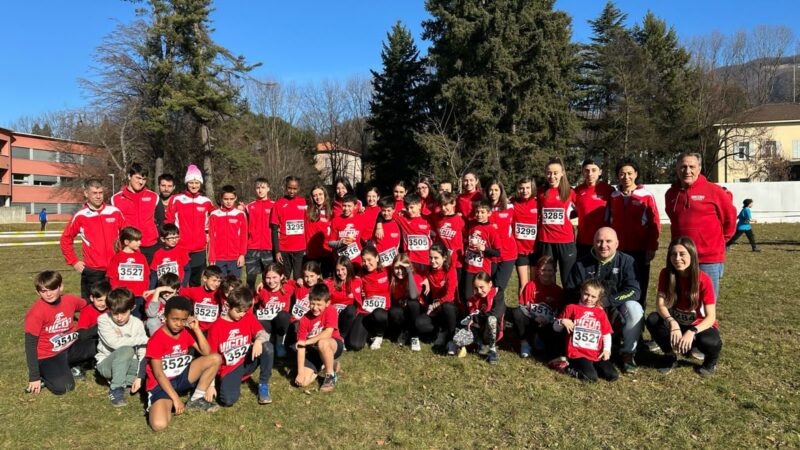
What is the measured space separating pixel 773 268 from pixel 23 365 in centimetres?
1389

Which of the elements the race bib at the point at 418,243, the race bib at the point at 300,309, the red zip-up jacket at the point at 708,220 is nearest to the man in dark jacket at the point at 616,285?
the red zip-up jacket at the point at 708,220

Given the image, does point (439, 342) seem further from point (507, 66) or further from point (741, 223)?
point (507, 66)

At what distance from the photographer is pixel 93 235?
19.5ft

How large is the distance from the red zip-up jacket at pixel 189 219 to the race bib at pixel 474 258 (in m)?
3.66

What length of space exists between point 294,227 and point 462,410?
3.84m

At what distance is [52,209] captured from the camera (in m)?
57.6

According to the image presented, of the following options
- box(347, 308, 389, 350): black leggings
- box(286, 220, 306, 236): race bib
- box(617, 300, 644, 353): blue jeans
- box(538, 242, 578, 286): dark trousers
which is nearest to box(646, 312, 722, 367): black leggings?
box(617, 300, 644, 353): blue jeans

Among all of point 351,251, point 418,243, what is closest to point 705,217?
point 418,243

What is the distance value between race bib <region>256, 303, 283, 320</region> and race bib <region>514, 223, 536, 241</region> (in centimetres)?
319

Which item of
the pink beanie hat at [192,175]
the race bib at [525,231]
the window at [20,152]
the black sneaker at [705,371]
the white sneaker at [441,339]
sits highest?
the window at [20,152]

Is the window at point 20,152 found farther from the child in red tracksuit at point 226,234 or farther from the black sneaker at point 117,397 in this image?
the black sneaker at point 117,397

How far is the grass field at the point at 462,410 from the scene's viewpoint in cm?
377

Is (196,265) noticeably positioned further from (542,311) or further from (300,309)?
(542,311)

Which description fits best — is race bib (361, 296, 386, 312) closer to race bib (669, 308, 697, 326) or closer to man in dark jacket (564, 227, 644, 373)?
man in dark jacket (564, 227, 644, 373)
